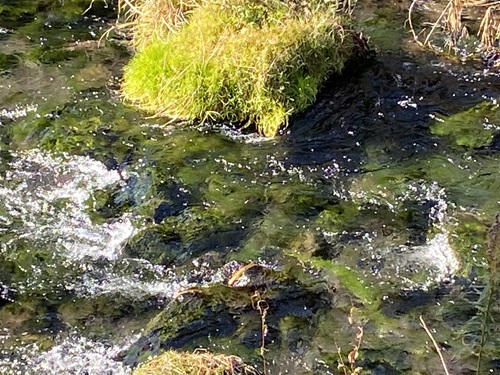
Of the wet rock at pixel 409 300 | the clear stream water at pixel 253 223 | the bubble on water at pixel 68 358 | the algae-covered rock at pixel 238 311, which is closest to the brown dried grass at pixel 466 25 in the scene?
the clear stream water at pixel 253 223

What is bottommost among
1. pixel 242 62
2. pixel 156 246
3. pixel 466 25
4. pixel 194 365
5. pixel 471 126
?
pixel 156 246

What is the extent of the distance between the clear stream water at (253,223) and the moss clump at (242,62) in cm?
23

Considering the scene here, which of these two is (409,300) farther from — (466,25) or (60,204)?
(466,25)

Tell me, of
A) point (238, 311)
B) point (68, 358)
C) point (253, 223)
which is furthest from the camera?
point (253, 223)

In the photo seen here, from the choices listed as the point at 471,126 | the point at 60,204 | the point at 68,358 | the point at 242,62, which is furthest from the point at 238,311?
the point at 471,126

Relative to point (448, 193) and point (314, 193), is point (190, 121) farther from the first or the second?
point (448, 193)

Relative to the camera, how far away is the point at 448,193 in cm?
638

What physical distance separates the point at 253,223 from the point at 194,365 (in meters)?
2.11

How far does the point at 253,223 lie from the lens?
617 cm

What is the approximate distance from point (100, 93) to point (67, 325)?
3692 millimetres

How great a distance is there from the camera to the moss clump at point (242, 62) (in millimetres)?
7422

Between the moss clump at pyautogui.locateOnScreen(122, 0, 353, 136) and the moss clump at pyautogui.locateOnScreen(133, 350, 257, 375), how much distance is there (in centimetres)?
344

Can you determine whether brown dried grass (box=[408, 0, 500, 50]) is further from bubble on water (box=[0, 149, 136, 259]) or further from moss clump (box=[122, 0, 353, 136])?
bubble on water (box=[0, 149, 136, 259])

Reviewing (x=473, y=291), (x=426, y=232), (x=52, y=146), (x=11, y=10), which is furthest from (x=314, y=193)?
(x=11, y=10)
